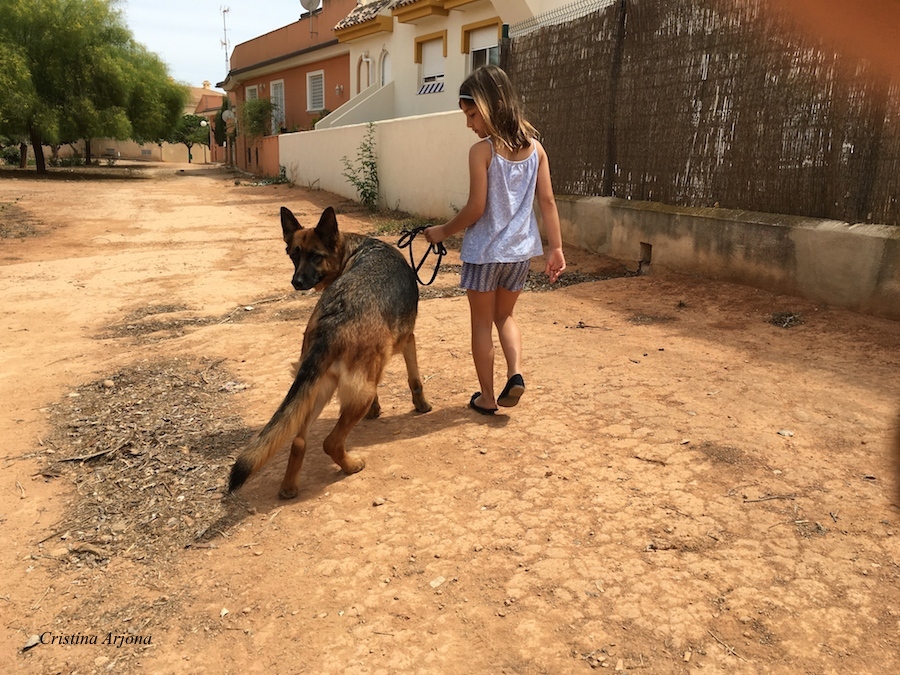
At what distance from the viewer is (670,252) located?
23.7 feet

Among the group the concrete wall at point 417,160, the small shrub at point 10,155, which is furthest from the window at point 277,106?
the small shrub at point 10,155

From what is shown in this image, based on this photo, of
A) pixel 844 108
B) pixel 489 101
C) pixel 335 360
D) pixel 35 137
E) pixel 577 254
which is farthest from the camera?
pixel 35 137

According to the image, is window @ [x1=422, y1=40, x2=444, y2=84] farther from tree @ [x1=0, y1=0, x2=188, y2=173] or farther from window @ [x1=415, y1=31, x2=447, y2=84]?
tree @ [x1=0, y1=0, x2=188, y2=173]

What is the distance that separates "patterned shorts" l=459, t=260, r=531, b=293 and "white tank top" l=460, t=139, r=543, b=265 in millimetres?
43

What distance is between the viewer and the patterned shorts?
368 cm

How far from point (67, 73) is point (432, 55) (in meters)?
16.2

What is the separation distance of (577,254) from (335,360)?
6.15 metres

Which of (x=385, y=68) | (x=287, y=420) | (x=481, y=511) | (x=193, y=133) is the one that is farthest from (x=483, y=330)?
(x=193, y=133)

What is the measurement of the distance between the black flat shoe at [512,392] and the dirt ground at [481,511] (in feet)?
0.47

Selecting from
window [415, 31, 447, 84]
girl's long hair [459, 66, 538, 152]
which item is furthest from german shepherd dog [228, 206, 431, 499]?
window [415, 31, 447, 84]

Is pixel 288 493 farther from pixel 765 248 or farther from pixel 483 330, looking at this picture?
pixel 765 248

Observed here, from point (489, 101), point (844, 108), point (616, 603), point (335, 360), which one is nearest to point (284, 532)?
point (335, 360)

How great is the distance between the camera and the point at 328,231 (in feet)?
13.3

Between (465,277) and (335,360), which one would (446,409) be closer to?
(465,277)
